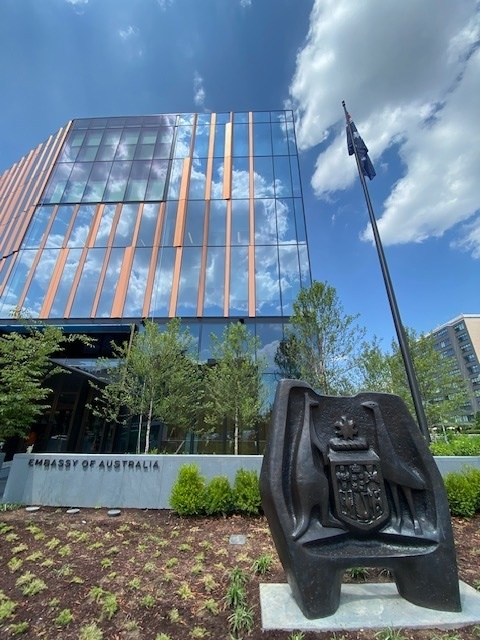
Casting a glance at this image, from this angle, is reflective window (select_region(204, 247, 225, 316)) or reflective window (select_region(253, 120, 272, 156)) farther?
reflective window (select_region(253, 120, 272, 156))

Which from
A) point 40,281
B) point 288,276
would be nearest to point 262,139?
point 288,276

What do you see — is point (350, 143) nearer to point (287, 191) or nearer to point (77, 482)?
point (287, 191)

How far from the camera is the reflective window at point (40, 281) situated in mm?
19516

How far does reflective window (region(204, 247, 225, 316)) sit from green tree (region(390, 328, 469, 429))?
32.7ft

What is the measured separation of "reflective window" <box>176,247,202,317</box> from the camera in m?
18.8

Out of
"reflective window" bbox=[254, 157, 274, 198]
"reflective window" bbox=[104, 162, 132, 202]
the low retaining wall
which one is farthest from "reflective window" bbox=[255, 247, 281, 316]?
"reflective window" bbox=[104, 162, 132, 202]

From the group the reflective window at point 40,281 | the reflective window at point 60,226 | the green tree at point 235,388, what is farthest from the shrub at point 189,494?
the reflective window at point 60,226

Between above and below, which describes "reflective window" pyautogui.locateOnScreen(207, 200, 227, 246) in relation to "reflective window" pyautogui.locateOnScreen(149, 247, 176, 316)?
above

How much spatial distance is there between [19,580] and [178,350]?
9.79 m

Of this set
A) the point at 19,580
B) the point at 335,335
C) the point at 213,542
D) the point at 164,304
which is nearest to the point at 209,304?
the point at 164,304

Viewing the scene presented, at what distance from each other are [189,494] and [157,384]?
5.92m

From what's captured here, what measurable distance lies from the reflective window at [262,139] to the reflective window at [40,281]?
1704 cm

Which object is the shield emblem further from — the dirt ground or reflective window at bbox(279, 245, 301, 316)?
reflective window at bbox(279, 245, 301, 316)

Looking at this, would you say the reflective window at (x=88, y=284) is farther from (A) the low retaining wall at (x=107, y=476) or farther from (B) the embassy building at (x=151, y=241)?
(A) the low retaining wall at (x=107, y=476)
